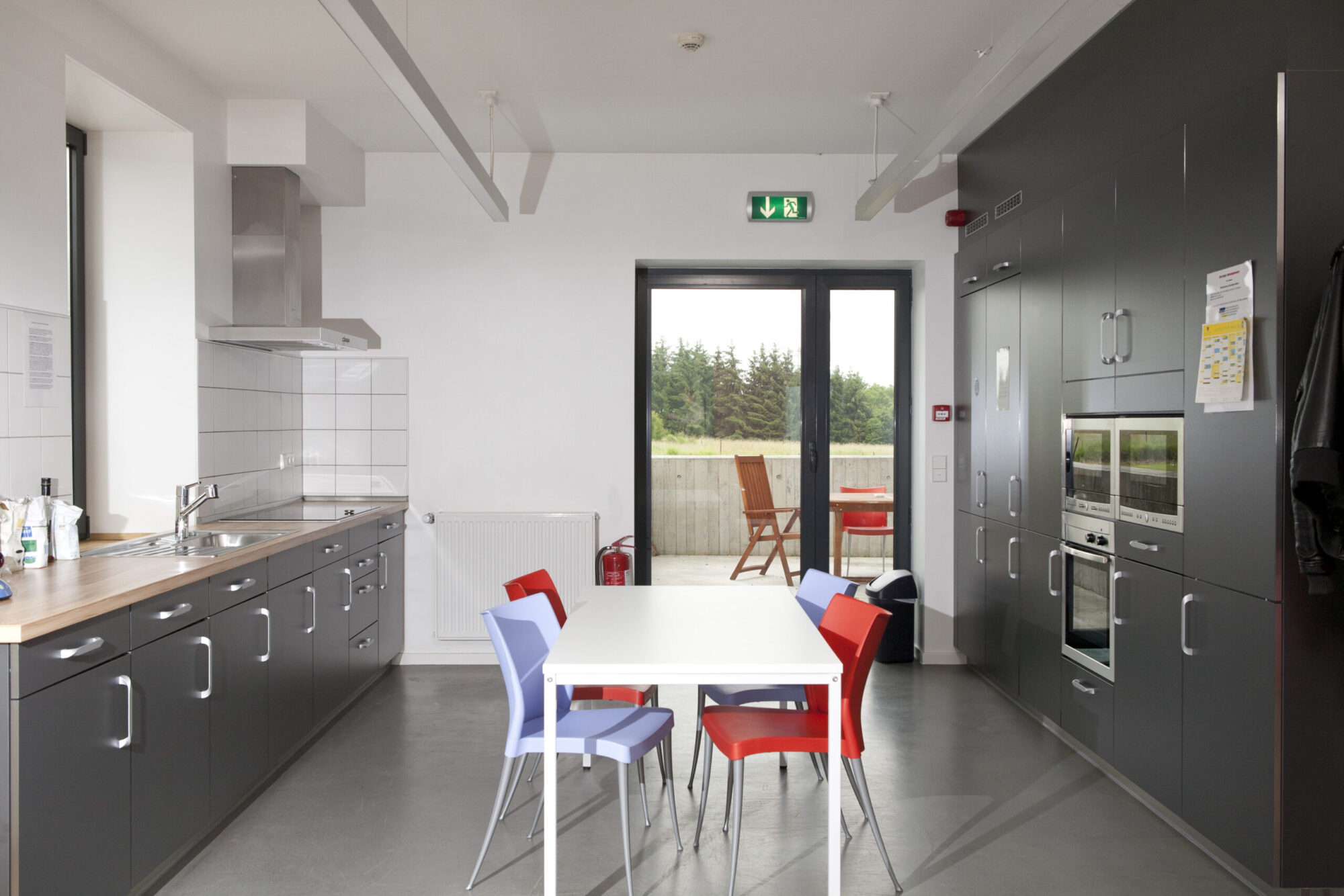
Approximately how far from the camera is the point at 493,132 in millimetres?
4891

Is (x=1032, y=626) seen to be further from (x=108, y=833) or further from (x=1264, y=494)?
(x=108, y=833)

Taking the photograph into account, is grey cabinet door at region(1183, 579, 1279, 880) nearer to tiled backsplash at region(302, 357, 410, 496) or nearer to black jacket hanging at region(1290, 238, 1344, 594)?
black jacket hanging at region(1290, 238, 1344, 594)

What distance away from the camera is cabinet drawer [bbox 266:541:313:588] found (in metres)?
3.42

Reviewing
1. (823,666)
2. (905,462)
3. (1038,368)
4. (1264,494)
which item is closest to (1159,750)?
(1264,494)

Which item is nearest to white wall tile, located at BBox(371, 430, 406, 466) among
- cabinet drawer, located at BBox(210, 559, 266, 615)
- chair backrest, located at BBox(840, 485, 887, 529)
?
cabinet drawer, located at BBox(210, 559, 266, 615)

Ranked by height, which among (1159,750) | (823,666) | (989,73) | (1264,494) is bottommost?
(1159,750)

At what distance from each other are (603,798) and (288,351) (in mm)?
3234

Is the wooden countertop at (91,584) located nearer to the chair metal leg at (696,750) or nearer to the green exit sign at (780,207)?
the chair metal leg at (696,750)

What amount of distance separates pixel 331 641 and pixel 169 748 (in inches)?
56.9

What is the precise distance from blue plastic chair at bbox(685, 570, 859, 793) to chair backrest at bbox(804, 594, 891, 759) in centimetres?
25

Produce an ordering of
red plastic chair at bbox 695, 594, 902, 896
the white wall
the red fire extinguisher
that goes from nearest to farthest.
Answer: red plastic chair at bbox 695, 594, 902, 896 → the red fire extinguisher → the white wall

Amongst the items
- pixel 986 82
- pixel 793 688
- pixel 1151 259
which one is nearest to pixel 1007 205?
pixel 1151 259

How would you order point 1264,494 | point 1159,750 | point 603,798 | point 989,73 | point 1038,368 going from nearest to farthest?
point 1264,494 < point 989,73 < point 1159,750 < point 603,798 < point 1038,368

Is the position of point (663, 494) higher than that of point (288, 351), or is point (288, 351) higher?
point (288, 351)
